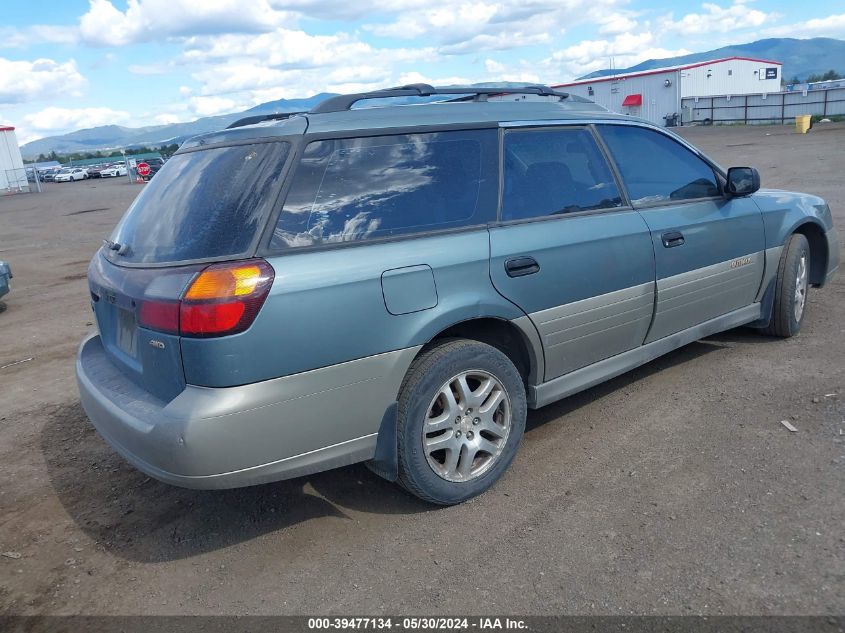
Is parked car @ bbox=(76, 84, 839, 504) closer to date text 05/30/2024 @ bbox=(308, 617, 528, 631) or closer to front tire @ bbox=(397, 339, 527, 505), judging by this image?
front tire @ bbox=(397, 339, 527, 505)

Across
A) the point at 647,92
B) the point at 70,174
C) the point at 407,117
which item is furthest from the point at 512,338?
the point at 70,174

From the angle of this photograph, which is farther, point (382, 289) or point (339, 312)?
point (382, 289)

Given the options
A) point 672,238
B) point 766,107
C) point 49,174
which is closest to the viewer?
point 672,238

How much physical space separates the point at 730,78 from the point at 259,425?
217ft

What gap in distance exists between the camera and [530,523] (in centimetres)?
325

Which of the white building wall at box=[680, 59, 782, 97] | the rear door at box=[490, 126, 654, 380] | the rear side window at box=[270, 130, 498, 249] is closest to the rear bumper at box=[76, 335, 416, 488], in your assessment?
the rear side window at box=[270, 130, 498, 249]

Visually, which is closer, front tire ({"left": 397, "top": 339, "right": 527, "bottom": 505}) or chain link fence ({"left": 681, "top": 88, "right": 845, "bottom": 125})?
front tire ({"left": 397, "top": 339, "right": 527, "bottom": 505})

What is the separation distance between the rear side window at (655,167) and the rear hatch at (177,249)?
2.21 m

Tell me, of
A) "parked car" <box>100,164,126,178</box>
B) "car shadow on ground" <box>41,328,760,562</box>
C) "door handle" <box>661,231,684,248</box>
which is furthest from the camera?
"parked car" <box>100,164,126,178</box>

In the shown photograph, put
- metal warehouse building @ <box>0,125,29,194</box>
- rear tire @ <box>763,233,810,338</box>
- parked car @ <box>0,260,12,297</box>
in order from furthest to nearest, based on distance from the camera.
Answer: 1. metal warehouse building @ <box>0,125,29,194</box>
2. parked car @ <box>0,260,12,297</box>
3. rear tire @ <box>763,233,810,338</box>

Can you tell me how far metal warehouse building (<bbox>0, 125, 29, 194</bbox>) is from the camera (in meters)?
41.3

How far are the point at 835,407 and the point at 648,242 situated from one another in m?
1.50

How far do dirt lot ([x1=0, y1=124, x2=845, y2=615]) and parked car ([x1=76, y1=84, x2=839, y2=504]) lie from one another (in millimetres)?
354

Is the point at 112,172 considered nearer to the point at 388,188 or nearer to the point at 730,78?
the point at 730,78
